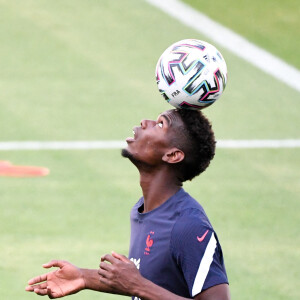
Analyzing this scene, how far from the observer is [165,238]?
17.8 ft

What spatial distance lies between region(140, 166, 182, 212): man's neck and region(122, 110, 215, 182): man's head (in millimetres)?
64

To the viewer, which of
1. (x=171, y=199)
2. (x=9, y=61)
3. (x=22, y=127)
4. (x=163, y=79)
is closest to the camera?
(x=171, y=199)

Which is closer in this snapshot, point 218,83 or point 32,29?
point 218,83

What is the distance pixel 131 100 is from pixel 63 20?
378 cm

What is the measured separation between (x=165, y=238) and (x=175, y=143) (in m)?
0.59

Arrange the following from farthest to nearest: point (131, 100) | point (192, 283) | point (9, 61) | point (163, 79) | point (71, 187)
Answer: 1. point (9, 61)
2. point (131, 100)
3. point (71, 187)
4. point (163, 79)
5. point (192, 283)

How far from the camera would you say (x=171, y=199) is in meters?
5.69

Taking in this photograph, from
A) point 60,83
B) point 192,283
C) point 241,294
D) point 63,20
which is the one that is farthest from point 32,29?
point 192,283

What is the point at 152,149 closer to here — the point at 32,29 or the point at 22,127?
the point at 22,127

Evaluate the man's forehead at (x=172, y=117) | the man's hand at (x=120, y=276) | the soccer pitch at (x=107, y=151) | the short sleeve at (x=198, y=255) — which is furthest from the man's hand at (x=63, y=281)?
the soccer pitch at (x=107, y=151)

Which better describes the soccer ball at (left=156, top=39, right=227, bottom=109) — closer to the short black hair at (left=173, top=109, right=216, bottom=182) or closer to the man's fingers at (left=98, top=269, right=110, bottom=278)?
the short black hair at (left=173, top=109, right=216, bottom=182)

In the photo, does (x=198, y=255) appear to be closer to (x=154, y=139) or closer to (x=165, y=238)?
(x=165, y=238)

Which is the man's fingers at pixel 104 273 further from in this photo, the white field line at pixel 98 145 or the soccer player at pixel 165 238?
the white field line at pixel 98 145

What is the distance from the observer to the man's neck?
574cm
